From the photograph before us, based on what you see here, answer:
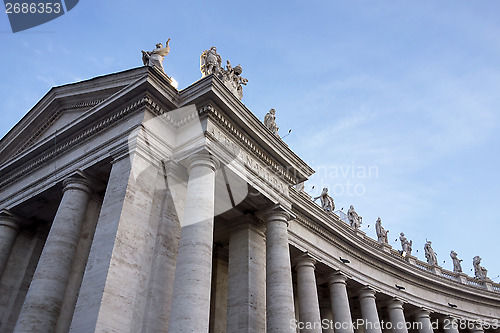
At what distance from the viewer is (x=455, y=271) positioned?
1939 inches

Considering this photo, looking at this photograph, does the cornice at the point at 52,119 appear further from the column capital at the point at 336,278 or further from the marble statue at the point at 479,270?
the marble statue at the point at 479,270

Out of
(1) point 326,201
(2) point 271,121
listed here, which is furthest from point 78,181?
(1) point 326,201

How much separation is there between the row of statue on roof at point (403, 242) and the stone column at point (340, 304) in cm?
674

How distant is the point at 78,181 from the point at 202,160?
6811mm

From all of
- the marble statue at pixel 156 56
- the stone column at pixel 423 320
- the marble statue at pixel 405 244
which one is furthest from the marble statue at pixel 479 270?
the marble statue at pixel 156 56

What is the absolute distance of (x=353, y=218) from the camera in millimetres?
40844

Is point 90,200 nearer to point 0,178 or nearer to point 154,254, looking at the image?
point 154,254

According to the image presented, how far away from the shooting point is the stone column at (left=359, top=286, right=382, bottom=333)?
31.7 metres

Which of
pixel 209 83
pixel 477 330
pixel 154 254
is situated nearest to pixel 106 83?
pixel 209 83

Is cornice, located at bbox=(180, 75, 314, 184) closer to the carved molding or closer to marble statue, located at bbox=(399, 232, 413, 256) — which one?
the carved molding

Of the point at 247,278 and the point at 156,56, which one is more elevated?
the point at 156,56

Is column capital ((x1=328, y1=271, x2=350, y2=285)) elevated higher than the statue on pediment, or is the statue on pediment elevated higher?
the statue on pediment

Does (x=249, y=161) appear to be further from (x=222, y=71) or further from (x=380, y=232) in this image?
(x=380, y=232)

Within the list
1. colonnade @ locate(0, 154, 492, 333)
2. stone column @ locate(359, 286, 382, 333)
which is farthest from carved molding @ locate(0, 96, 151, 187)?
stone column @ locate(359, 286, 382, 333)
